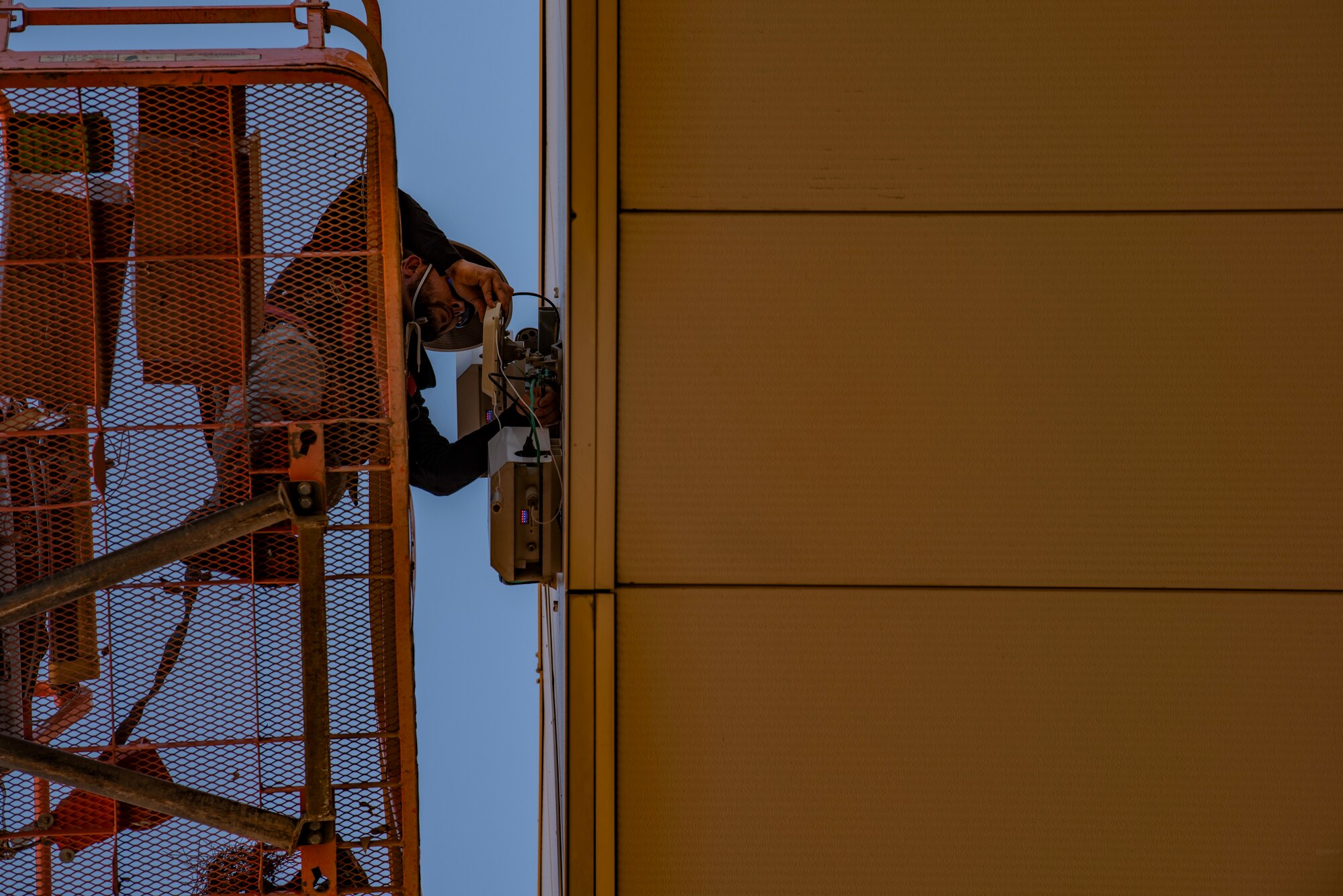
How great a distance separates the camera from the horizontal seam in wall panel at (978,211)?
189 cm

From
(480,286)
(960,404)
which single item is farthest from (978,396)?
(480,286)

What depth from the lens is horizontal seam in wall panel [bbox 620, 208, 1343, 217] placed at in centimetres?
189

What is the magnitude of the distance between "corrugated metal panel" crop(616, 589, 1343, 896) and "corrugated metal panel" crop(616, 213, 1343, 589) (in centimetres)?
11

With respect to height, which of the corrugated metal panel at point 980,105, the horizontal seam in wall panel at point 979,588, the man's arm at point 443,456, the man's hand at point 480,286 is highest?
the corrugated metal panel at point 980,105

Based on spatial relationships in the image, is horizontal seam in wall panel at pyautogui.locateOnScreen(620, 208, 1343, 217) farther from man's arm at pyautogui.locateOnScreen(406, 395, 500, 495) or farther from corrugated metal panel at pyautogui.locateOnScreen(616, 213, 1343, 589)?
man's arm at pyautogui.locateOnScreen(406, 395, 500, 495)

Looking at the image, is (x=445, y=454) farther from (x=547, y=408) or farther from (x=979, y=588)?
(x=979, y=588)

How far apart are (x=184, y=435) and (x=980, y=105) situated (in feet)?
5.68

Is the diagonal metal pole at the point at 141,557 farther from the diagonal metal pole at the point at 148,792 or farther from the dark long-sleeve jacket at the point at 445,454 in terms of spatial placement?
the dark long-sleeve jacket at the point at 445,454

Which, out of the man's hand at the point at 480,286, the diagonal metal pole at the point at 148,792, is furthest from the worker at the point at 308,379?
the man's hand at the point at 480,286

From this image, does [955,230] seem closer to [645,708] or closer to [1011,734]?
[1011,734]

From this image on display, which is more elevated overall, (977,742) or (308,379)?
(308,379)

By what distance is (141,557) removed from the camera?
1805 mm

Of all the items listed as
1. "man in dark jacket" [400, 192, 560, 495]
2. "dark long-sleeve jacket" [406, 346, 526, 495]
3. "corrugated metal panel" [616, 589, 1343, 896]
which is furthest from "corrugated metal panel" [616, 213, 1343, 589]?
"dark long-sleeve jacket" [406, 346, 526, 495]

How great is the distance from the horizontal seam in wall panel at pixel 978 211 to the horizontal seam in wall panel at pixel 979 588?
0.74 m
